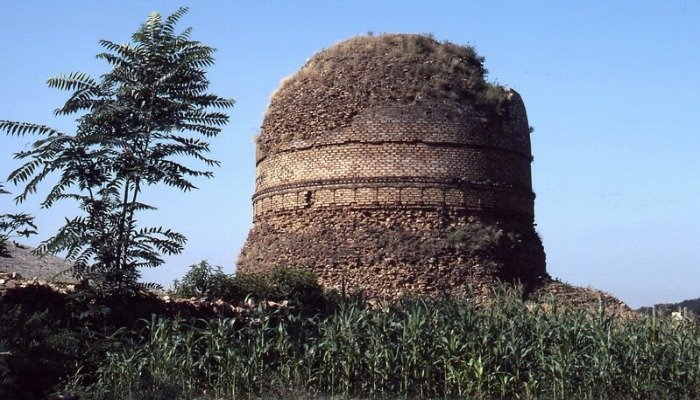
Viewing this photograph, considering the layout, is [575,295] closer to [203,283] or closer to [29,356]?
[203,283]

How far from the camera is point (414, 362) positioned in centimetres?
1001

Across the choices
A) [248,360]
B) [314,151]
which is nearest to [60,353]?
[248,360]

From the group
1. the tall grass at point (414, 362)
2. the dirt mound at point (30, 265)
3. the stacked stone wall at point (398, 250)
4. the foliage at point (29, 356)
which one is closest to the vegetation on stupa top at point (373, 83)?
the stacked stone wall at point (398, 250)

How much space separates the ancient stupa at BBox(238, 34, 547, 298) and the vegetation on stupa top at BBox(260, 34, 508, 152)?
0.10ft

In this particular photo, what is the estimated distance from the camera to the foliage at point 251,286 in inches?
602

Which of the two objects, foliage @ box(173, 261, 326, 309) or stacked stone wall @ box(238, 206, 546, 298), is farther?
stacked stone wall @ box(238, 206, 546, 298)

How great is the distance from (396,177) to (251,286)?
16.7ft

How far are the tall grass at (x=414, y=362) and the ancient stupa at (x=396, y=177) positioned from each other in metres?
7.86

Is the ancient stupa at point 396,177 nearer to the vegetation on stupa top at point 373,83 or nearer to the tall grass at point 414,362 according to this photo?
the vegetation on stupa top at point 373,83

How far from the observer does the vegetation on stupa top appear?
19781 millimetres

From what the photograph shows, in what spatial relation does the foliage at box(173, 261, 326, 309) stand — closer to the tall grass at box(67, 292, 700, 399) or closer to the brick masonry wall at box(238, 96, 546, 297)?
the brick masonry wall at box(238, 96, 546, 297)

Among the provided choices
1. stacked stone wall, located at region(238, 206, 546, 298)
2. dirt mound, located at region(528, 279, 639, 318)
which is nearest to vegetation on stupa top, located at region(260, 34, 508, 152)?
stacked stone wall, located at region(238, 206, 546, 298)

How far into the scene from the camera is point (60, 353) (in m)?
8.75

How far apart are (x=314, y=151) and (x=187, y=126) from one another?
8.52 meters
